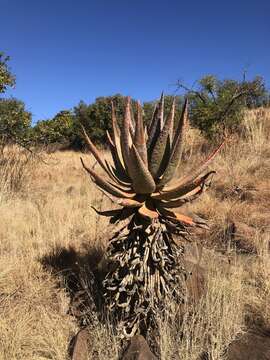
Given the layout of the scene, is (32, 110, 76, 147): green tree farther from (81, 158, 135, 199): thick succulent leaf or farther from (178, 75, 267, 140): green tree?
(81, 158, 135, 199): thick succulent leaf

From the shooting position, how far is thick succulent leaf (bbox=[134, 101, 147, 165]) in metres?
2.97

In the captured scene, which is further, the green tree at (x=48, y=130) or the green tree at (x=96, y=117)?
the green tree at (x=96, y=117)

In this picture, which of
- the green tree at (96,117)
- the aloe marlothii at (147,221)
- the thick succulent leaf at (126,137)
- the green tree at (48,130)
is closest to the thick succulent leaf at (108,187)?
the aloe marlothii at (147,221)

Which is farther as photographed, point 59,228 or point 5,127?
point 5,127

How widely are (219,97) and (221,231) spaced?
320 inches

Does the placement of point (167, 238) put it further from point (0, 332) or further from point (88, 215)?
point (88, 215)

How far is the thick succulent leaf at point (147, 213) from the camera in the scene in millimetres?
2914

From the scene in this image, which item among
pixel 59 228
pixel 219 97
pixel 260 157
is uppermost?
pixel 219 97

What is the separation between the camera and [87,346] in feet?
9.87

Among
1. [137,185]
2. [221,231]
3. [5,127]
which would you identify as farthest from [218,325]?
[5,127]

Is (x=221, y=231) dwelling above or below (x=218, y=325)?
above

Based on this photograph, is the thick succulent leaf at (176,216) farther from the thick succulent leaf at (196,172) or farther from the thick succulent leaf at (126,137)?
the thick succulent leaf at (126,137)

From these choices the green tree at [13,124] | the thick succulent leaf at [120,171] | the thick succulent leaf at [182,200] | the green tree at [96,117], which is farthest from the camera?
the green tree at [96,117]

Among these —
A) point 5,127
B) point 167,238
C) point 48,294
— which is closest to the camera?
point 167,238
